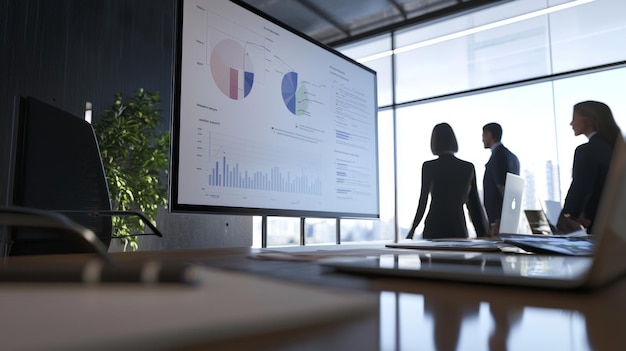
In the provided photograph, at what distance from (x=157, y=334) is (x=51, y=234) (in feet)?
4.21

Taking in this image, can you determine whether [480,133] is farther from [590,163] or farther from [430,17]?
[590,163]

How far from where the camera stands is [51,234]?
4.05ft

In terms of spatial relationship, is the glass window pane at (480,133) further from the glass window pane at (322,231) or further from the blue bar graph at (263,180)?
the blue bar graph at (263,180)

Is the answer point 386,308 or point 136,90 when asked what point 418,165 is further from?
point 386,308

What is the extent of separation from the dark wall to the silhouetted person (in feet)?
7.84

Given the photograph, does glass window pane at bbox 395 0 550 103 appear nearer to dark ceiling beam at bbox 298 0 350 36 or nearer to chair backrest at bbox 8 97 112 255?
dark ceiling beam at bbox 298 0 350 36

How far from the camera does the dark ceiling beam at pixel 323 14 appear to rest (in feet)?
15.2

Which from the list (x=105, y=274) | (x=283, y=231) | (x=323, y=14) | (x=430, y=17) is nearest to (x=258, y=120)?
(x=105, y=274)

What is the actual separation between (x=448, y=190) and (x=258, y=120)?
189cm

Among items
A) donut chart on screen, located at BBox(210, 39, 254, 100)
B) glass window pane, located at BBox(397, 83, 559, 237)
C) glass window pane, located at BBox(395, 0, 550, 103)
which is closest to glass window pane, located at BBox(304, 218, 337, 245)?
glass window pane, located at BBox(397, 83, 559, 237)

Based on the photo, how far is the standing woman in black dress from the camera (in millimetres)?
2633

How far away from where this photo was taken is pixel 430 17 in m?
4.81

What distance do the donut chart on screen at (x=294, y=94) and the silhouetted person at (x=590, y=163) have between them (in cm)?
165

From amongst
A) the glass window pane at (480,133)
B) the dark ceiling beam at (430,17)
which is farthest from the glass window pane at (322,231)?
the dark ceiling beam at (430,17)
